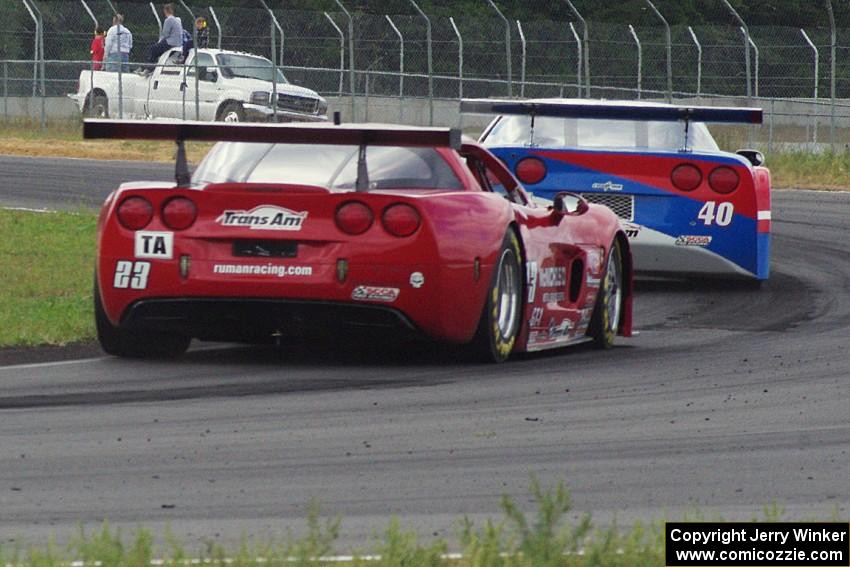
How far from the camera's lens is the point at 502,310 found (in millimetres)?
9156

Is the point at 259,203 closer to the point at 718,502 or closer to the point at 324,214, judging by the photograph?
the point at 324,214

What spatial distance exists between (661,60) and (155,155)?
30.0 feet

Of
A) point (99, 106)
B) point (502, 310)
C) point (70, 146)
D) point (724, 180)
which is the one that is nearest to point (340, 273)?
point (502, 310)

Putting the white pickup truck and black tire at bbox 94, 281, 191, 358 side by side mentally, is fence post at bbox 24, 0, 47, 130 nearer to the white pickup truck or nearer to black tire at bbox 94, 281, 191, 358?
the white pickup truck

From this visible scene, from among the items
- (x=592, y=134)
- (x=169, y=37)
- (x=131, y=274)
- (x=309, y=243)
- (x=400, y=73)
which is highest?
(x=169, y=37)

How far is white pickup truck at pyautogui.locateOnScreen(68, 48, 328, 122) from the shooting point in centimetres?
3234

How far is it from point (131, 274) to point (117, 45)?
78.1ft

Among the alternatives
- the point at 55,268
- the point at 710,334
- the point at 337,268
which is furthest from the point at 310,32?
the point at 337,268

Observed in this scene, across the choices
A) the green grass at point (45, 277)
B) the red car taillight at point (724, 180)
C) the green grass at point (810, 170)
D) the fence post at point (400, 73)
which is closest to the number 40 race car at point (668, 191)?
the red car taillight at point (724, 180)

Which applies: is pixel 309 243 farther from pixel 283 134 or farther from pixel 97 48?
pixel 97 48

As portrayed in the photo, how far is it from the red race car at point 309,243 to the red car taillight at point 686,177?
13.1ft

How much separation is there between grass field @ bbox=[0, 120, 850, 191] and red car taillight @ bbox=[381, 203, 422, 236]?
57.8 feet

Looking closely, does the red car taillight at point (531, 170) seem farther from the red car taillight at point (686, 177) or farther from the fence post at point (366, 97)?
the fence post at point (366, 97)

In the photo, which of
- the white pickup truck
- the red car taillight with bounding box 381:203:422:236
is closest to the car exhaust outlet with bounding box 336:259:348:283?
the red car taillight with bounding box 381:203:422:236
